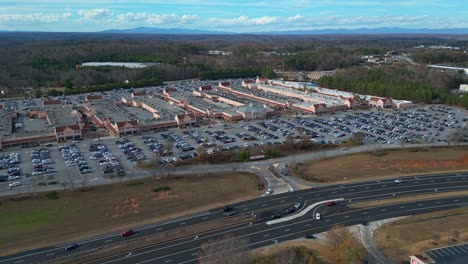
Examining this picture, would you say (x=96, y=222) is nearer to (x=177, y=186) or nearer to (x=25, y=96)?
(x=177, y=186)

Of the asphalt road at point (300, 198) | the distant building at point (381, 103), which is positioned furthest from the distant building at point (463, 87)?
the asphalt road at point (300, 198)

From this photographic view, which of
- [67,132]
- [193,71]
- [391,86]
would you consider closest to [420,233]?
[67,132]

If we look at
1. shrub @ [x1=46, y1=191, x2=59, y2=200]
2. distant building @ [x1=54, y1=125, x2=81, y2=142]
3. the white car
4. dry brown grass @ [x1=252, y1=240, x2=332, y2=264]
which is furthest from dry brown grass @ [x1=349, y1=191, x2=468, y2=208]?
distant building @ [x1=54, y1=125, x2=81, y2=142]

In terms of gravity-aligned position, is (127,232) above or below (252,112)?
below

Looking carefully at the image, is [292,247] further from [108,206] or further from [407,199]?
[108,206]

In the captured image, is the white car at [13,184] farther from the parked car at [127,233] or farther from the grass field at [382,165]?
the grass field at [382,165]

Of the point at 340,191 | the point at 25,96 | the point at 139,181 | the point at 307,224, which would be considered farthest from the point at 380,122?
the point at 25,96
